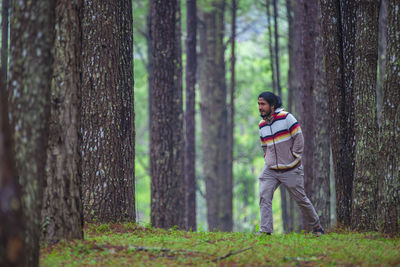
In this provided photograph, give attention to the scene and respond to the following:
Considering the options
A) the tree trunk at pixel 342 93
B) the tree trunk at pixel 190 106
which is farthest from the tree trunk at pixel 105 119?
the tree trunk at pixel 190 106

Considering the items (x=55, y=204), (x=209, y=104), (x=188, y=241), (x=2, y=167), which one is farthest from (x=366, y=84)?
(x=209, y=104)

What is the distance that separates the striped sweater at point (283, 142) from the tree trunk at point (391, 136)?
144cm

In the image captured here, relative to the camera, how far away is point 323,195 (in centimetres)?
1334

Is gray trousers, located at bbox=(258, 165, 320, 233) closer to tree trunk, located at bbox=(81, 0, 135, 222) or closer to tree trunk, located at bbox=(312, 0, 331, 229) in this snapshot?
tree trunk, located at bbox=(81, 0, 135, 222)

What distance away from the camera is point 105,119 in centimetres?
805

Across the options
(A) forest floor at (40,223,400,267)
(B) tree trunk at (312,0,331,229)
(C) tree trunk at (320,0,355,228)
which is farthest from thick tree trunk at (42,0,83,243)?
(B) tree trunk at (312,0,331,229)

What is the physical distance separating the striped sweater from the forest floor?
1.44m

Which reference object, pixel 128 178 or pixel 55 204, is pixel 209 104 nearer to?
pixel 128 178

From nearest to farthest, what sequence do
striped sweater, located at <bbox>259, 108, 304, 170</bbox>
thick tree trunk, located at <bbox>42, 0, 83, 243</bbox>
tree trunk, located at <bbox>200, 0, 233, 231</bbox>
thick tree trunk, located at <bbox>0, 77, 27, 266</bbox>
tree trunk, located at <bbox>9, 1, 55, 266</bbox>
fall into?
thick tree trunk, located at <bbox>0, 77, 27, 266</bbox> < tree trunk, located at <bbox>9, 1, 55, 266</bbox> < thick tree trunk, located at <bbox>42, 0, 83, 243</bbox> < striped sweater, located at <bbox>259, 108, 304, 170</bbox> < tree trunk, located at <bbox>200, 0, 233, 231</bbox>

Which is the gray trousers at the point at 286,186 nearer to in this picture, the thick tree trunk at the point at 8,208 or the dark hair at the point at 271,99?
the dark hair at the point at 271,99

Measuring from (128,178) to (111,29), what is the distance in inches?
102

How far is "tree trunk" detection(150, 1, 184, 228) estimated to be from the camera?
13.4 metres

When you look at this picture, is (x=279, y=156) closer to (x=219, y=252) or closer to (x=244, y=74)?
(x=219, y=252)

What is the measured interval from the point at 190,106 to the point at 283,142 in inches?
398
